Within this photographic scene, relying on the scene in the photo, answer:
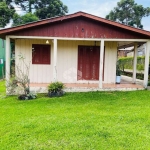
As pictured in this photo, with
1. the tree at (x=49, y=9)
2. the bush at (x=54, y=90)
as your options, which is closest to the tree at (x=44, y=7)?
the tree at (x=49, y=9)

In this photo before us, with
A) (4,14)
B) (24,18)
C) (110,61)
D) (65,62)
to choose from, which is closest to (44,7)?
(24,18)

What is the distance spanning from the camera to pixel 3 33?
8.38 meters

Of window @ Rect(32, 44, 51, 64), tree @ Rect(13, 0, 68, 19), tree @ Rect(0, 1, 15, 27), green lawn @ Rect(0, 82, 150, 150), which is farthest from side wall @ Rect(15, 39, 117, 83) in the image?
tree @ Rect(13, 0, 68, 19)

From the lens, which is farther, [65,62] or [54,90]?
[65,62]

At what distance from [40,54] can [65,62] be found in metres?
1.40

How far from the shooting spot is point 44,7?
2928cm

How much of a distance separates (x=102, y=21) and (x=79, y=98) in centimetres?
352

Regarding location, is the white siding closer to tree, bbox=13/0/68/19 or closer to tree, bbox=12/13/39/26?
tree, bbox=12/13/39/26

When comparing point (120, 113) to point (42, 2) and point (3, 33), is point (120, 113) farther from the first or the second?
point (42, 2)

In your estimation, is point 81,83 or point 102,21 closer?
point 102,21

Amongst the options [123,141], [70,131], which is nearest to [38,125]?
[70,131]

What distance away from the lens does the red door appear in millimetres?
10484

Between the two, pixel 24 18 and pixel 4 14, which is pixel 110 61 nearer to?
pixel 24 18

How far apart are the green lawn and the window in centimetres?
324
